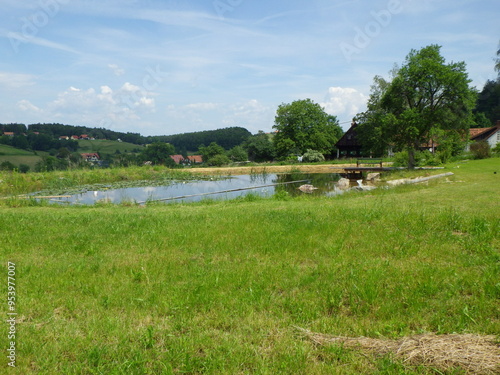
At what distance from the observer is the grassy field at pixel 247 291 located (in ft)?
10.5

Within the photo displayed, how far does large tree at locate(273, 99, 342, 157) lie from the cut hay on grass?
2311 inches

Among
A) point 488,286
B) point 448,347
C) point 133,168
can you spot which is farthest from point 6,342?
point 133,168

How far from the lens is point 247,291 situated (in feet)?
14.8

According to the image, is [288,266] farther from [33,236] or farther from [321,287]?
[33,236]

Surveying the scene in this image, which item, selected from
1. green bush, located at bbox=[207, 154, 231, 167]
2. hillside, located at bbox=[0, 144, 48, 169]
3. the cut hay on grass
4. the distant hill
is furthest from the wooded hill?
the cut hay on grass

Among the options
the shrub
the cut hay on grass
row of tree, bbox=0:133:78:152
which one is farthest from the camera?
row of tree, bbox=0:133:78:152

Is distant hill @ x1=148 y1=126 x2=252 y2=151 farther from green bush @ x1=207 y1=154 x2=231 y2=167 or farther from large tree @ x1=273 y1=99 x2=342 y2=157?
green bush @ x1=207 y1=154 x2=231 y2=167

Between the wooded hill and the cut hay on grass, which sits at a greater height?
the wooded hill

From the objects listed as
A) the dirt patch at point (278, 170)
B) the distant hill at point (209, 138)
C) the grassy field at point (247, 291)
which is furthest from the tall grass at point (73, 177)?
the distant hill at point (209, 138)

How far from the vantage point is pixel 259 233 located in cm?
708

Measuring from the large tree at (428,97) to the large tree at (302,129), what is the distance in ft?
95.3

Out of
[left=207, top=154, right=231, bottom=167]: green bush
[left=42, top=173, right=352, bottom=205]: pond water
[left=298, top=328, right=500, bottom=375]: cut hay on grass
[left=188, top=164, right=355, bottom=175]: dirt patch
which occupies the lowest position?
[left=42, top=173, right=352, bottom=205]: pond water

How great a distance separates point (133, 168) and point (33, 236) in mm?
27992

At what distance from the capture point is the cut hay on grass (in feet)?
9.30
